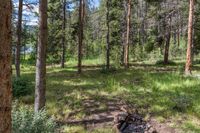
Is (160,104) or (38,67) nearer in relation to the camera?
(38,67)

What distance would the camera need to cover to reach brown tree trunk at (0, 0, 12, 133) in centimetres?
382

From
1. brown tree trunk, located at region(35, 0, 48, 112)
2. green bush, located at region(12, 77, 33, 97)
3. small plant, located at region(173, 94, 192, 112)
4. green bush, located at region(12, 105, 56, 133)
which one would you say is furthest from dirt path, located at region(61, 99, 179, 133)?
green bush, located at region(12, 77, 33, 97)

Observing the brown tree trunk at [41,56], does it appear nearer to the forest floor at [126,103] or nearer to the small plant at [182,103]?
the forest floor at [126,103]

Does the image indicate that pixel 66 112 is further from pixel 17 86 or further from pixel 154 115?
pixel 17 86

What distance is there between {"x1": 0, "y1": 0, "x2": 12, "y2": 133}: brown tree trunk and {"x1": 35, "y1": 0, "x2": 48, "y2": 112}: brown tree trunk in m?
7.73

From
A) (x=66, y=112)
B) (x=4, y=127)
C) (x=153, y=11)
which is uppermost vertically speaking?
(x=153, y=11)

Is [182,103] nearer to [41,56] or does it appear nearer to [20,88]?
[41,56]

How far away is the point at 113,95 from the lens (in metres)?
16.6

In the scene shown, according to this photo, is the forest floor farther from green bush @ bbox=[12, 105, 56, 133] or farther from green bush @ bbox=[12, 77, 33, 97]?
green bush @ bbox=[12, 105, 56, 133]

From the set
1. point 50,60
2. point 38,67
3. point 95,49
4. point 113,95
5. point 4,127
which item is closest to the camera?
point 4,127

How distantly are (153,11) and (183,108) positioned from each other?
37.8 metres

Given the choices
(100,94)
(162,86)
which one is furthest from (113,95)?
(162,86)

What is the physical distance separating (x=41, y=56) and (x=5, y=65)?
8084 mm

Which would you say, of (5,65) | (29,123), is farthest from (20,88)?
(5,65)
